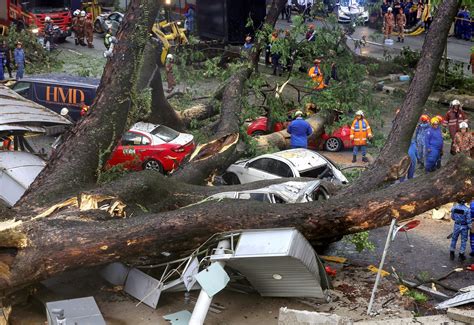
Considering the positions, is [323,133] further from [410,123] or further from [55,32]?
[55,32]

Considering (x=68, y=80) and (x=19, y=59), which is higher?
(x=68, y=80)

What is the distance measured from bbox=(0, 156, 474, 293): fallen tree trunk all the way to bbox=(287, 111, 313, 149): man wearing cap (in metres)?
6.30

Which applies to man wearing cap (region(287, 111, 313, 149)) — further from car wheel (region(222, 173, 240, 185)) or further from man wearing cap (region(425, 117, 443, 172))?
man wearing cap (region(425, 117, 443, 172))

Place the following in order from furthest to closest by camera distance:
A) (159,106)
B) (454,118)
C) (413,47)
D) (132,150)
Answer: (413,47), (454,118), (159,106), (132,150)

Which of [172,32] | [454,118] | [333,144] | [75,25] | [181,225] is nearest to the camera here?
[181,225]

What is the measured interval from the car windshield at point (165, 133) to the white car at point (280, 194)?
16.3ft

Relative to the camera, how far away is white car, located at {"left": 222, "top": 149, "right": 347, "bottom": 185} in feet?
58.6

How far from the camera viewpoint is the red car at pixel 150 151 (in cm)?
2003

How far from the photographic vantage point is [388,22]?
35375 millimetres

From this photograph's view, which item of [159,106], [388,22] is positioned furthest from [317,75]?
[388,22]

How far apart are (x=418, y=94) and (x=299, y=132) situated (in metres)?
4.67

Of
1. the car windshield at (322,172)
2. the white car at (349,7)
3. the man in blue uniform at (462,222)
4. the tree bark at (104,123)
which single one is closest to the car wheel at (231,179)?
the car windshield at (322,172)

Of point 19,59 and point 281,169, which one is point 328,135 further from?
point 19,59

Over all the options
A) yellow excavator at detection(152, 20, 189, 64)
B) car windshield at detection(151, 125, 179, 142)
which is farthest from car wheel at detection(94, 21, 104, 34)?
car windshield at detection(151, 125, 179, 142)
